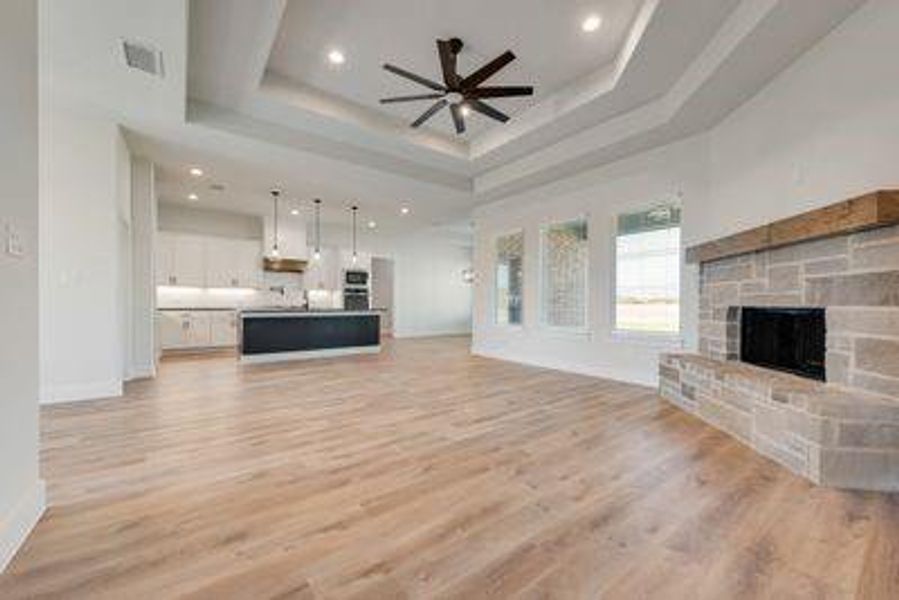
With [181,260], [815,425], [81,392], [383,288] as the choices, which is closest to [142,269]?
[81,392]

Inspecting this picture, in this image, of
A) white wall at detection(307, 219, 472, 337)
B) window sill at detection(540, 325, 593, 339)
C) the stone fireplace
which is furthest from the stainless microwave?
the stone fireplace

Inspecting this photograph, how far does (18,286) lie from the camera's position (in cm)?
171

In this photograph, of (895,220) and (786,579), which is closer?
(786,579)

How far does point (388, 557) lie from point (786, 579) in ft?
4.92

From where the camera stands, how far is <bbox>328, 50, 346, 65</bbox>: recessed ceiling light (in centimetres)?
394

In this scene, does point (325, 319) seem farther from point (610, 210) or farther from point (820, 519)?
point (820, 519)

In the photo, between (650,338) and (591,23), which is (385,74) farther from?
(650,338)

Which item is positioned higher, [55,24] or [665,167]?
[55,24]

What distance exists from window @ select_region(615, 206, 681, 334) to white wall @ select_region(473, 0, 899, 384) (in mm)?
157

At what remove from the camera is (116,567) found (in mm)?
1527

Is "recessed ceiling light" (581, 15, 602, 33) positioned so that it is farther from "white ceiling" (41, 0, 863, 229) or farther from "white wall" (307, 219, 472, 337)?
"white wall" (307, 219, 472, 337)

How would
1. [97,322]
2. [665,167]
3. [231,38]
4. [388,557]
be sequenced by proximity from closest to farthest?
[388,557]
[231,38]
[97,322]
[665,167]

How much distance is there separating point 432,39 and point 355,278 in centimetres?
738

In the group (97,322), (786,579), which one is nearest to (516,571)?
(786,579)
